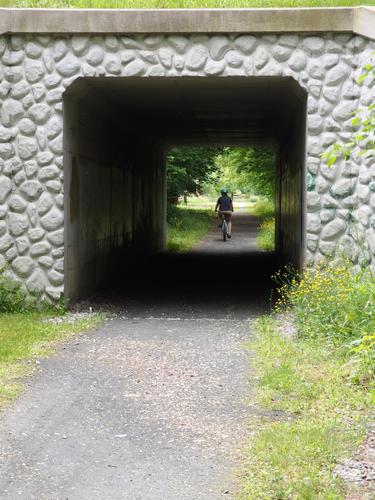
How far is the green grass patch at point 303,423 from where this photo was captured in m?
3.80

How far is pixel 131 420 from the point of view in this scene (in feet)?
16.9

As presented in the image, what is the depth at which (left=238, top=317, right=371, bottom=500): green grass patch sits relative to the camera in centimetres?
380

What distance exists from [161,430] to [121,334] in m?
3.49

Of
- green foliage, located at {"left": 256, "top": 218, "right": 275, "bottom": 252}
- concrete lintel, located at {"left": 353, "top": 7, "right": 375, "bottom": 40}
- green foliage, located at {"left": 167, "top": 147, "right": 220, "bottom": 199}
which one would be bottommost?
green foliage, located at {"left": 256, "top": 218, "right": 275, "bottom": 252}

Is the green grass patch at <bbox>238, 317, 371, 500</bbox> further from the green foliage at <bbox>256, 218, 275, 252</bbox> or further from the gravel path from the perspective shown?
the green foliage at <bbox>256, 218, 275, 252</bbox>

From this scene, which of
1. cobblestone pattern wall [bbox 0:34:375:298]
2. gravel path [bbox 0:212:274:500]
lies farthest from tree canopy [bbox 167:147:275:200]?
gravel path [bbox 0:212:274:500]

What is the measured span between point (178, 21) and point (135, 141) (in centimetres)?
645

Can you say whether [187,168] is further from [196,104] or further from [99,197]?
[99,197]

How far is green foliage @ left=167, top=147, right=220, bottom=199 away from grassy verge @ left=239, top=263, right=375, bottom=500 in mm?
17978

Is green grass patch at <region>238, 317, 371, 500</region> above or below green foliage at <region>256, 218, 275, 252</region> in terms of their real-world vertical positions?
above

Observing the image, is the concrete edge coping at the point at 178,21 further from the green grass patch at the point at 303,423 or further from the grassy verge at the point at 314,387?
the green grass patch at the point at 303,423

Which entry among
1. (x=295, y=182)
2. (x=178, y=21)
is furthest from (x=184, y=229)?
(x=178, y=21)

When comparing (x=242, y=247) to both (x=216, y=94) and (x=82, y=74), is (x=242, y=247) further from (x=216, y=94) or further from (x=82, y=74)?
(x=82, y=74)

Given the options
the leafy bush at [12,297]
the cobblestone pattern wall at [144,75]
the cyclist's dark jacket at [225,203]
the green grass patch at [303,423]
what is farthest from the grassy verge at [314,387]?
the cyclist's dark jacket at [225,203]
